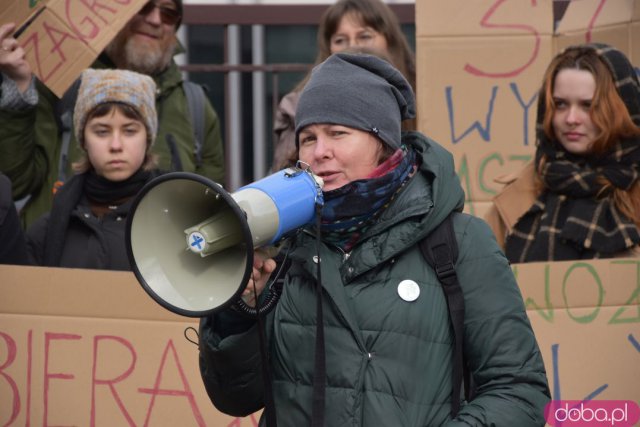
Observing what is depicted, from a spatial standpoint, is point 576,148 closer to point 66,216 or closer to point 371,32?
point 371,32

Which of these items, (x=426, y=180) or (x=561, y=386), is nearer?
(x=426, y=180)

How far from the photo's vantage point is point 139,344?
3.71m

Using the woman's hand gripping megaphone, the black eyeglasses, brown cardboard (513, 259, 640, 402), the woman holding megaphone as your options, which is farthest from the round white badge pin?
the black eyeglasses

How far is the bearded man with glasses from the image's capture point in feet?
14.8

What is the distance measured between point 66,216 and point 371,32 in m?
1.44

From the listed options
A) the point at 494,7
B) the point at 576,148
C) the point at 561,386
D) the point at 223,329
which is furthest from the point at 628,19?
the point at 223,329

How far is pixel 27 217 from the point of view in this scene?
15.7ft

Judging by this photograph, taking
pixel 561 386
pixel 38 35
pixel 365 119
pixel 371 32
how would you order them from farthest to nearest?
1. pixel 371 32
2. pixel 38 35
3. pixel 561 386
4. pixel 365 119

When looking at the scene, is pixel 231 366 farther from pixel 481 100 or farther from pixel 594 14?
pixel 594 14

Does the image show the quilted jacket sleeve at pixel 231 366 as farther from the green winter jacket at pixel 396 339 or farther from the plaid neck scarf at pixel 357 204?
the plaid neck scarf at pixel 357 204

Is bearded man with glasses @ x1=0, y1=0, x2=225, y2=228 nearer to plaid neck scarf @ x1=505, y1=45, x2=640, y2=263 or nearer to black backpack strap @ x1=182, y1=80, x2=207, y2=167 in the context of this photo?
black backpack strap @ x1=182, y1=80, x2=207, y2=167

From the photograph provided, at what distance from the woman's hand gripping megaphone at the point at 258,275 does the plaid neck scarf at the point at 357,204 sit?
175 millimetres

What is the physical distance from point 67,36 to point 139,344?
1.32 m

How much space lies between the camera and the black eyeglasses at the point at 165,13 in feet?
16.3
